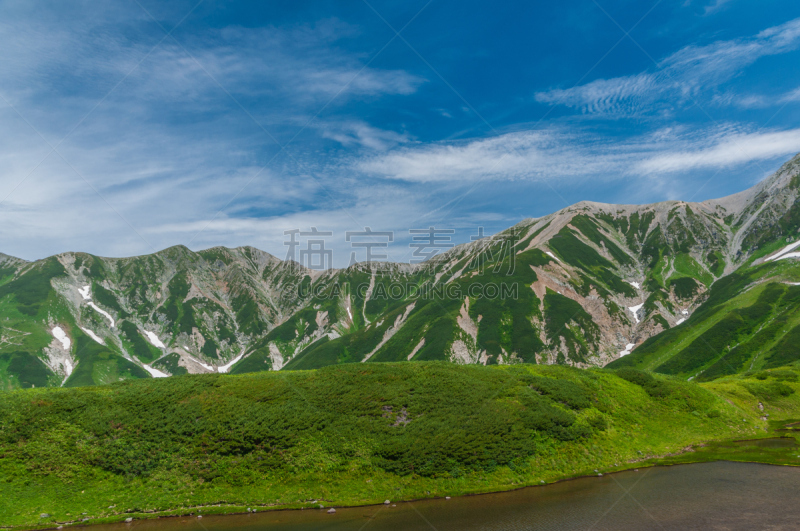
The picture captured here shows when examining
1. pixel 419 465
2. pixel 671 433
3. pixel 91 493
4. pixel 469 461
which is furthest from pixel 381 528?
pixel 671 433

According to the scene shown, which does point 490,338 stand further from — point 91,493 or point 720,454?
point 91,493

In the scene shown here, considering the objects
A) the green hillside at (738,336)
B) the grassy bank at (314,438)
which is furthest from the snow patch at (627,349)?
the grassy bank at (314,438)

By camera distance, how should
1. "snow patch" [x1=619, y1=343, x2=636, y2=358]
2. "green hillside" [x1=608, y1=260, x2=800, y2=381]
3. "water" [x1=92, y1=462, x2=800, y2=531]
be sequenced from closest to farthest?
"water" [x1=92, y1=462, x2=800, y2=531] < "green hillside" [x1=608, y1=260, x2=800, y2=381] < "snow patch" [x1=619, y1=343, x2=636, y2=358]

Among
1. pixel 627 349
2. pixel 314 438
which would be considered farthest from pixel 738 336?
pixel 314 438

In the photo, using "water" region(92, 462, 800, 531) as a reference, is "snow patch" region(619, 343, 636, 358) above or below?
below

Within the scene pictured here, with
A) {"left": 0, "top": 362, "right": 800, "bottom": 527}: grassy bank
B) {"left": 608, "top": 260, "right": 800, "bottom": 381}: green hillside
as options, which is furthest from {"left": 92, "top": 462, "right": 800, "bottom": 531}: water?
{"left": 608, "top": 260, "right": 800, "bottom": 381}: green hillside

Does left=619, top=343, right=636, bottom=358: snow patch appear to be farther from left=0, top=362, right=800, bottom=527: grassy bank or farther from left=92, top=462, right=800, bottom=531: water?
left=92, top=462, right=800, bottom=531: water

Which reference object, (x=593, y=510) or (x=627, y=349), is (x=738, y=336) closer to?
(x=627, y=349)
